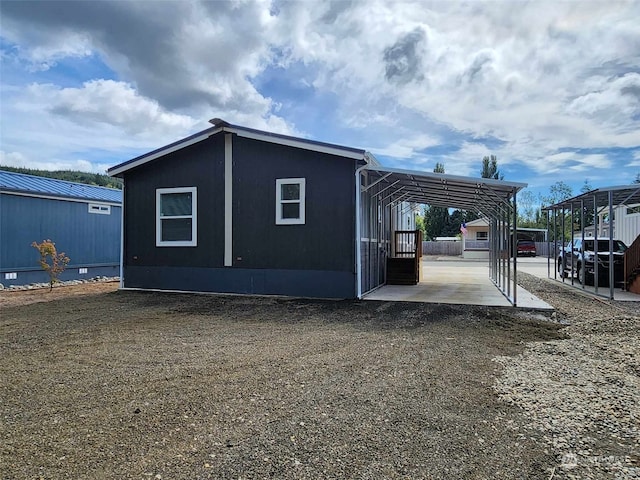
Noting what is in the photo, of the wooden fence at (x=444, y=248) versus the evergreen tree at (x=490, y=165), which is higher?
the evergreen tree at (x=490, y=165)

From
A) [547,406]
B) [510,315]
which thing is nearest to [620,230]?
[510,315]

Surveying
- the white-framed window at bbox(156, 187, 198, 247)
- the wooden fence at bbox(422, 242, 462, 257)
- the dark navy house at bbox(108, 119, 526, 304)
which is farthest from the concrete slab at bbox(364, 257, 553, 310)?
the wooden fence at bbox(422, 242, 462, 257)

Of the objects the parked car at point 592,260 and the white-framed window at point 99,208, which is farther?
the white-framed window at point 99,208

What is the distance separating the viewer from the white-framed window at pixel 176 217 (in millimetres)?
9859

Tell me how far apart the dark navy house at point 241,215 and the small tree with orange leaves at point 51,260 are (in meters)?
1.99

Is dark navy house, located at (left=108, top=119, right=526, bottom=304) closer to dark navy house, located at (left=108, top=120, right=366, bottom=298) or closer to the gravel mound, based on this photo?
dark navy house, located at (left=108, top=120, right=366, bottom=298)

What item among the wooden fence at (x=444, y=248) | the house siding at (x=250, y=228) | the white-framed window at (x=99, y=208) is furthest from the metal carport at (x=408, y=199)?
the wooden fence at (x=444, y=248)

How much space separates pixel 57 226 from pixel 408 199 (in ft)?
35.7

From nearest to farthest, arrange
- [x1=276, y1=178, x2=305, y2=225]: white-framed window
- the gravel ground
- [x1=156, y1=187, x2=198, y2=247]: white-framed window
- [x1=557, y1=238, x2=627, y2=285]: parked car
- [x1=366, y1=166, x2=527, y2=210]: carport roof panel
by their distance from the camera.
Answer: the gravel ground
[x1=366, y1=166, x2=527, y2=210]: carport roof panel
[x1=276, y1=178, x2=305, y2=225]: white-framed window
[x1=156, y1=187, x2=198, y2=247]: white-framed window
[x1=557, y1=238, x2=627, y2=285]: parked car

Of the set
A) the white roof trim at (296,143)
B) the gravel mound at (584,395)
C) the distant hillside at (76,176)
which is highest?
the distant hillside at (76,176)

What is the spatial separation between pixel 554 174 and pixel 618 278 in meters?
41.1

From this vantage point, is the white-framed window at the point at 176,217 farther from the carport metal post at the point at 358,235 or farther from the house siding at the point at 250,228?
the carport metal post at the point at 358,235

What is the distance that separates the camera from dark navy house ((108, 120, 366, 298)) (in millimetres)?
8648

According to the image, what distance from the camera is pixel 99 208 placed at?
13.4 m
